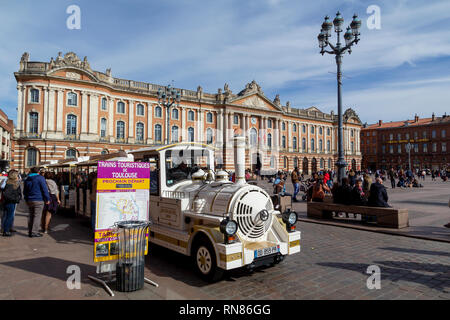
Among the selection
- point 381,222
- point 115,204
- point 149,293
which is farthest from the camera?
point 381,222

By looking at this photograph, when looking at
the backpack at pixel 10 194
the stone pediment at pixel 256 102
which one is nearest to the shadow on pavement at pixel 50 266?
the backpack at pixel 10 194

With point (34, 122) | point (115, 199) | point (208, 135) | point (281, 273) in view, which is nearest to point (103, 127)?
point (34, 122)

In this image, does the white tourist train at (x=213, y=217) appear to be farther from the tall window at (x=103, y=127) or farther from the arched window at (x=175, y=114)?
the arched window at (x=175, y=114)

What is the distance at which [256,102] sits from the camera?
2032 inches

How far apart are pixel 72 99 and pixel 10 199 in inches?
1247

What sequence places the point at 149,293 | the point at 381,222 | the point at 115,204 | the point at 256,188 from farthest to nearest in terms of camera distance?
the point at 381,222
the point at 256,188
the point at 115,204
the point at 149,293

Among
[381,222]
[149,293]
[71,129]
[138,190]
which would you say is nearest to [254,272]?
[149,293]

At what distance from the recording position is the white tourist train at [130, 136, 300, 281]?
4.59m

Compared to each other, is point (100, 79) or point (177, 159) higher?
point (100, 79)

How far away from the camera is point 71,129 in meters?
35.5

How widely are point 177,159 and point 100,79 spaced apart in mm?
35115

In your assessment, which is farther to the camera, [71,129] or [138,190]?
[71,129]

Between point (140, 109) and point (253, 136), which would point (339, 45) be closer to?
point (140, 109)
